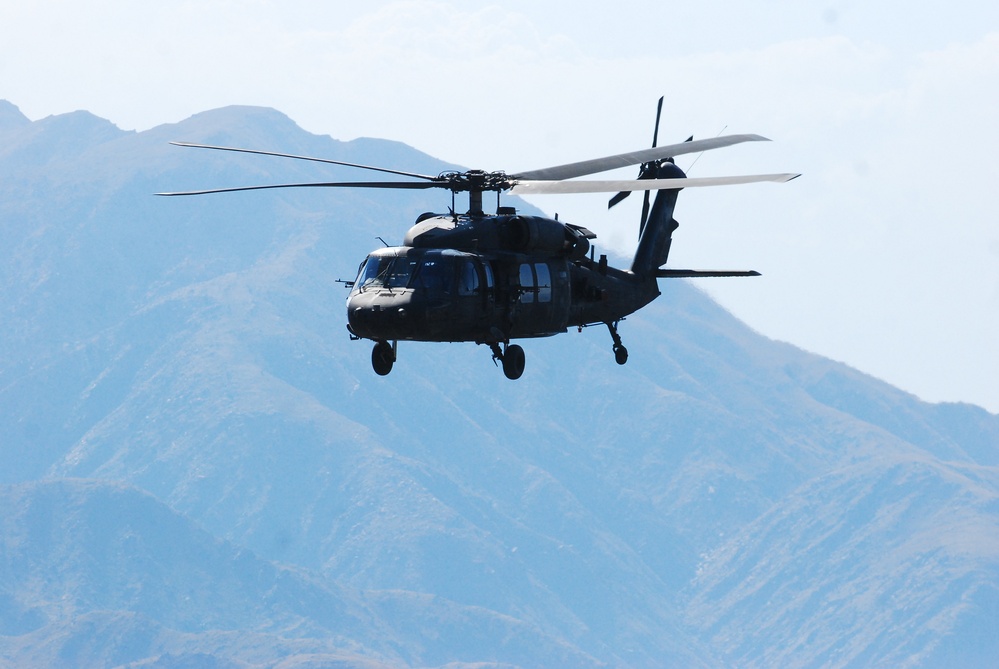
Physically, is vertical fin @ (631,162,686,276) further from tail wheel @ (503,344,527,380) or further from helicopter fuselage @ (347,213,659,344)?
tail wheel @ (503,344,527,380)

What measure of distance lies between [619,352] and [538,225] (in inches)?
227

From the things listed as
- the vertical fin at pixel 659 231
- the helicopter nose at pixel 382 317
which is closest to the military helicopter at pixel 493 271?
the helicopter nose at pixel 382 317

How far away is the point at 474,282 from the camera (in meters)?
47.0

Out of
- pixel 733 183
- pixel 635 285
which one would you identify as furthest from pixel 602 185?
pixel 635 285

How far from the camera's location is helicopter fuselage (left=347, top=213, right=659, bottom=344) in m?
45.8

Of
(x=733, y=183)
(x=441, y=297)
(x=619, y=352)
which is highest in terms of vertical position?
(x=733, y=183)

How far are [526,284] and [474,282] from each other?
7.39ft

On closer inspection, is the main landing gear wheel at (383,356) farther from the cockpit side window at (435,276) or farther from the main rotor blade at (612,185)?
the main rotor blade at (612,185)

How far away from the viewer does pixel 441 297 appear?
46188 mm

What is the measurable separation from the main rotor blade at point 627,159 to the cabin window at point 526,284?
2470 millimetres

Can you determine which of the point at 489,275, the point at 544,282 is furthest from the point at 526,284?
the point at 489,275

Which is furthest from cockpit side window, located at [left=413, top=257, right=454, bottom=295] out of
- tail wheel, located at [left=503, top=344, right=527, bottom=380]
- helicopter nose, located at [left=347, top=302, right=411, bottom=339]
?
tail wheel, located at [left=503, top=344, right=527, bottom=380]

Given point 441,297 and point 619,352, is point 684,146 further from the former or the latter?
point 441,297

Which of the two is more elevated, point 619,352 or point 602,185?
point 602,185
